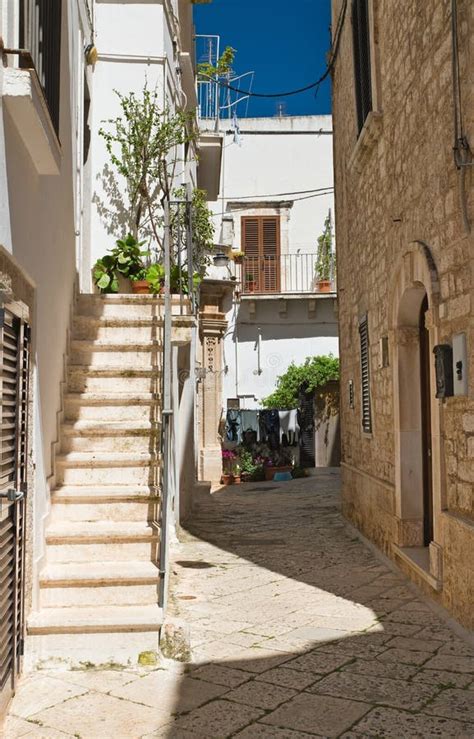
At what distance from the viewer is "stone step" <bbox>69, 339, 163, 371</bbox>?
6.88 meters

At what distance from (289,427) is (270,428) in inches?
19.3

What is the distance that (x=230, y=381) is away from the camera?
20.9 meters

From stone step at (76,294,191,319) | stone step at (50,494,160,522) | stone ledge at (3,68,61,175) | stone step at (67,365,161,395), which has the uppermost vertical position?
stone ledge at (3,68,61,175)

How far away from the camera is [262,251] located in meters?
22.0

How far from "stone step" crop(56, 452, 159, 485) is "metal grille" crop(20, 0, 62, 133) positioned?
2.40 metres

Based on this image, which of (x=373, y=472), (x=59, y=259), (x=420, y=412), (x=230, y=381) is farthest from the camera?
(x=230, y=381)

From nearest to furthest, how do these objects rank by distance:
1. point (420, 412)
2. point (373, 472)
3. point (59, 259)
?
point (59, 259)
point (420, 412)
point (373, 472)

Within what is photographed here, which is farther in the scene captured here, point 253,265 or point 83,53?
point 253,265

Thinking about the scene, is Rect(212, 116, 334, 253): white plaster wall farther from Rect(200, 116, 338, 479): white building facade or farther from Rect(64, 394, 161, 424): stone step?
Rect(64, 394, 161, 424): stone step

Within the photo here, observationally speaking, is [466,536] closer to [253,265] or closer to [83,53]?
[83,53]

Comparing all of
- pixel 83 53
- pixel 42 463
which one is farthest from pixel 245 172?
pixel 42 463

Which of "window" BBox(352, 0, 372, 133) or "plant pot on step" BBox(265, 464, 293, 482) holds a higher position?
"window" BBox(352, 0, 372, 133)

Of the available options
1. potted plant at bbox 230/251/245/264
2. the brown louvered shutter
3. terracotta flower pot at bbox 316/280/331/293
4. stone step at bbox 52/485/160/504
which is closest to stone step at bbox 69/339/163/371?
stone step at bbox 52/485/160/504

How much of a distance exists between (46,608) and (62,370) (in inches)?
84.9
